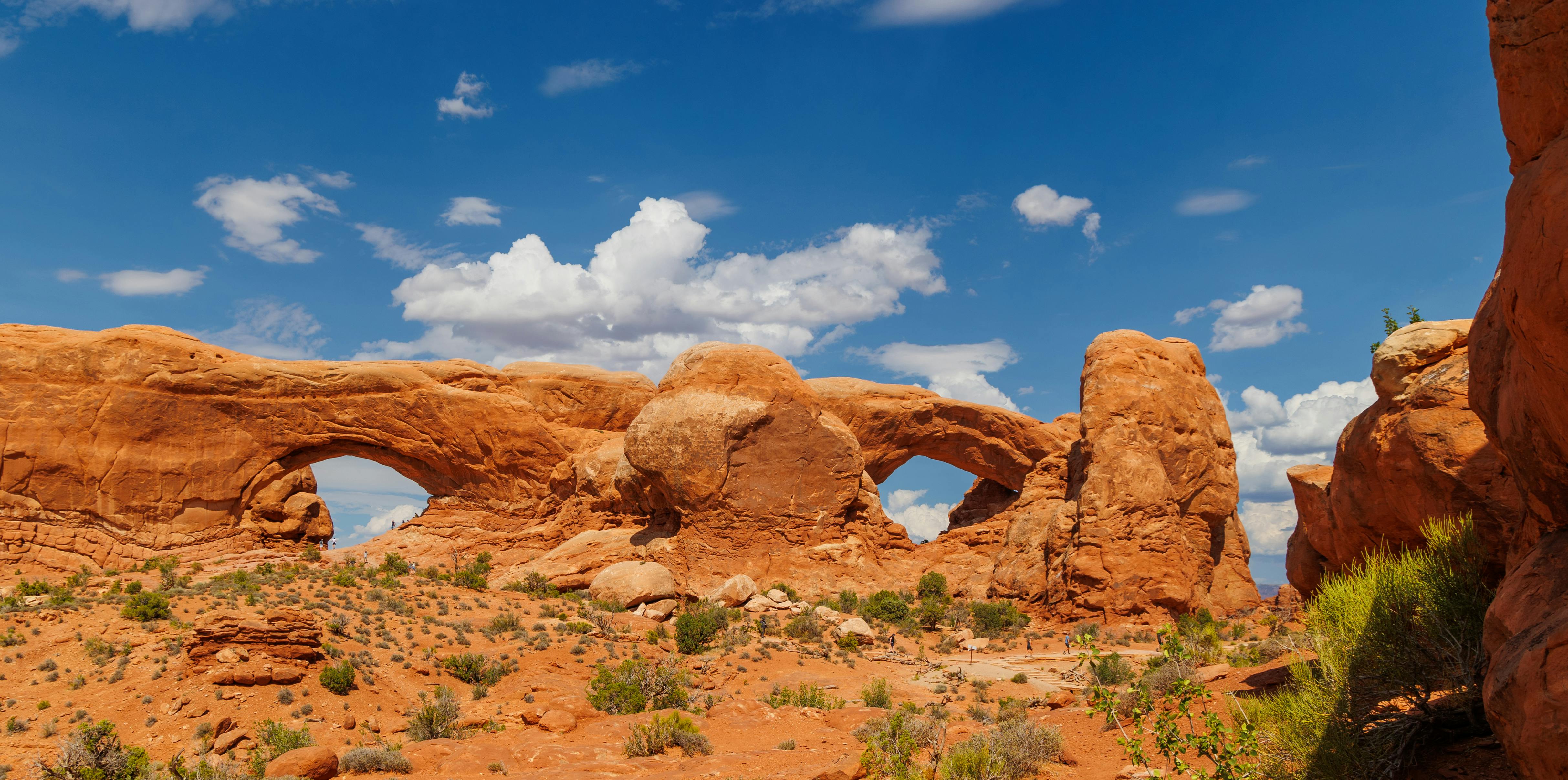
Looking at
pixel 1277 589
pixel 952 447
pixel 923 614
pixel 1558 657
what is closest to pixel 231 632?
pixel 923 614

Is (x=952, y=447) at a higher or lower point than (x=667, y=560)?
higher

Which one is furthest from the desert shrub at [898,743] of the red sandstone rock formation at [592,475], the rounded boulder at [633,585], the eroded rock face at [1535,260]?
the red sandstone rock formation at [592,475]

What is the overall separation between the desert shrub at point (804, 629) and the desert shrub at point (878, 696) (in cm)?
555

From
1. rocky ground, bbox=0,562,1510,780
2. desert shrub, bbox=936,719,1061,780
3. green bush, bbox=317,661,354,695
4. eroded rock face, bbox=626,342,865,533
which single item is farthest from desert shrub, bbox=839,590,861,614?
green bush, bbox=317,661,354,695

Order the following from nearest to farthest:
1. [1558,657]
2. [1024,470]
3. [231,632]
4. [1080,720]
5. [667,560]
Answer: [1558,657]
[1080,720]
[231,632]
[667,560]
[1024,470]

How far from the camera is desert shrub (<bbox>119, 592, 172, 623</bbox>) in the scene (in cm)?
1739

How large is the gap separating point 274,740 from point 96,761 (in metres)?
2.05

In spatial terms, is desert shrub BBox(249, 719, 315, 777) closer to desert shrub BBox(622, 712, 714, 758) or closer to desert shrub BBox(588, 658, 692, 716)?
desert shrub BBox(588, 658, 692, 716)

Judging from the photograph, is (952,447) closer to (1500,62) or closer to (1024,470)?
(1024,470)

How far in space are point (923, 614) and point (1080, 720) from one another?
11498 millimetres

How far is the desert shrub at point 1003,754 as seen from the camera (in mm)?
9422

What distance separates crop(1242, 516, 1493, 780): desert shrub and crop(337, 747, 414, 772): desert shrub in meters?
10.4

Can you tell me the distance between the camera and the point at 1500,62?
5.13 metres

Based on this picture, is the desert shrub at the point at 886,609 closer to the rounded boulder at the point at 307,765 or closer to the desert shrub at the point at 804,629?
the desert shrub at the point at 804,629
